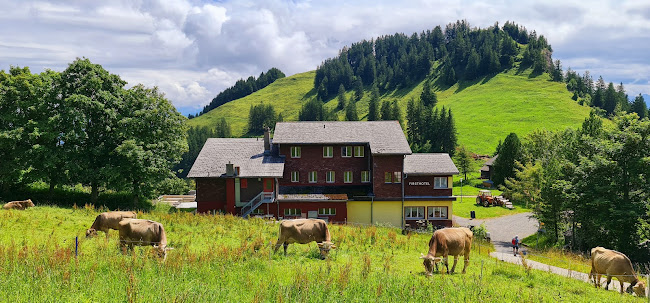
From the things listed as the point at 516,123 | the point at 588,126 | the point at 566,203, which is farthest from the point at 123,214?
the point at 516,123

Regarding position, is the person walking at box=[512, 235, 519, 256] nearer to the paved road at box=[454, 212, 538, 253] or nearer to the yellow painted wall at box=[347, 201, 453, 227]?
the paved road at box=[454, 212, 538, 253]

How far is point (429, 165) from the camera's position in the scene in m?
46.3

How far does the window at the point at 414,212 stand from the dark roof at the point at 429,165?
12.8 feet

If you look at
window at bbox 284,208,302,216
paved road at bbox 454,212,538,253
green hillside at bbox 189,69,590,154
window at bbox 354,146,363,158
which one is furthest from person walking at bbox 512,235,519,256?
green hillside at bbox 189,69,590,154

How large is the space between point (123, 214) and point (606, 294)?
73.2ft

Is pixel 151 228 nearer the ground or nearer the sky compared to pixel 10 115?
nearer the ground

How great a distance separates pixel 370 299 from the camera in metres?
12.1

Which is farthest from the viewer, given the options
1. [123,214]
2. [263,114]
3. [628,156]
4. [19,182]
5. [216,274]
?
[263,114]

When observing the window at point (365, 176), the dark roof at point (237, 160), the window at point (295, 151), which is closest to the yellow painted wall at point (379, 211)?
the window at point (365, 176)

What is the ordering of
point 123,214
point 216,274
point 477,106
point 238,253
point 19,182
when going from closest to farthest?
point 216,274 → point 238,253 → point 123,214 → point 19,182 → point 477,106

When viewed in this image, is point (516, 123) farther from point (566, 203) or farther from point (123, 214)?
point (123, 214)

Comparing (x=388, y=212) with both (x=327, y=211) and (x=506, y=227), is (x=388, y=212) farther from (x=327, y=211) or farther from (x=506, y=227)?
(x=506, y=227)

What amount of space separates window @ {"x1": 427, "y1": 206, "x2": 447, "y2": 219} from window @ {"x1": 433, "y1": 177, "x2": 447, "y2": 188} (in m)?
2.31

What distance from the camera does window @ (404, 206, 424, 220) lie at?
46188mm
